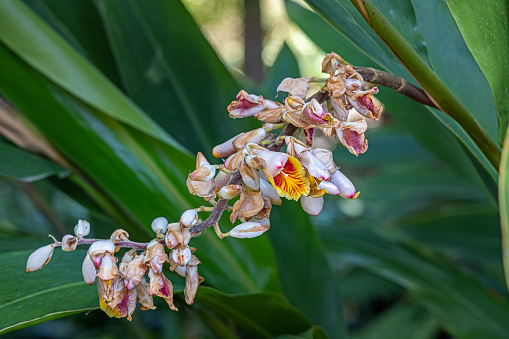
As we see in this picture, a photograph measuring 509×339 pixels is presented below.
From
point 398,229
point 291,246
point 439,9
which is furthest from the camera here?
point 398,229

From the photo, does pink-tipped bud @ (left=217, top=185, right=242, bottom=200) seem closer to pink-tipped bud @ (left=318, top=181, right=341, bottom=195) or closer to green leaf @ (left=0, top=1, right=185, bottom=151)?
pink-tipped bud @ (left=318, top=181, right=341, bottom=195)

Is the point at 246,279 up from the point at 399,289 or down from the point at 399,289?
up

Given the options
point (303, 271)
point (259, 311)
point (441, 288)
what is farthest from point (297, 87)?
point (441, 288)

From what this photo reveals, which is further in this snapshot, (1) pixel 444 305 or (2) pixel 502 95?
(1) pixel 444 305

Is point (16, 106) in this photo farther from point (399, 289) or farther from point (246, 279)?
point (399, 289)

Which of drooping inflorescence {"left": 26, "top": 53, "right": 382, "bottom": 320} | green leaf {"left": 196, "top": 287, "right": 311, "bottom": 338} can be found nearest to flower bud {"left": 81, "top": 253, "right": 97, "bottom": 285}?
drooping inflorescence {"left": 26, "top": 53, "right": 382, "bottom": 320}

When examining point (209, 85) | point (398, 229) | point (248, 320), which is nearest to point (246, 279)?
point (248, 320)

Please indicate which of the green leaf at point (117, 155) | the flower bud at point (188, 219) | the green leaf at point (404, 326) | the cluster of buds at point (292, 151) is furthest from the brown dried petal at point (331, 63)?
the green leaf at point (404, 326)

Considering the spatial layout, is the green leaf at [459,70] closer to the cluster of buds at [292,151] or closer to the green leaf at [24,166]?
the cluster of buds at [292,151]
